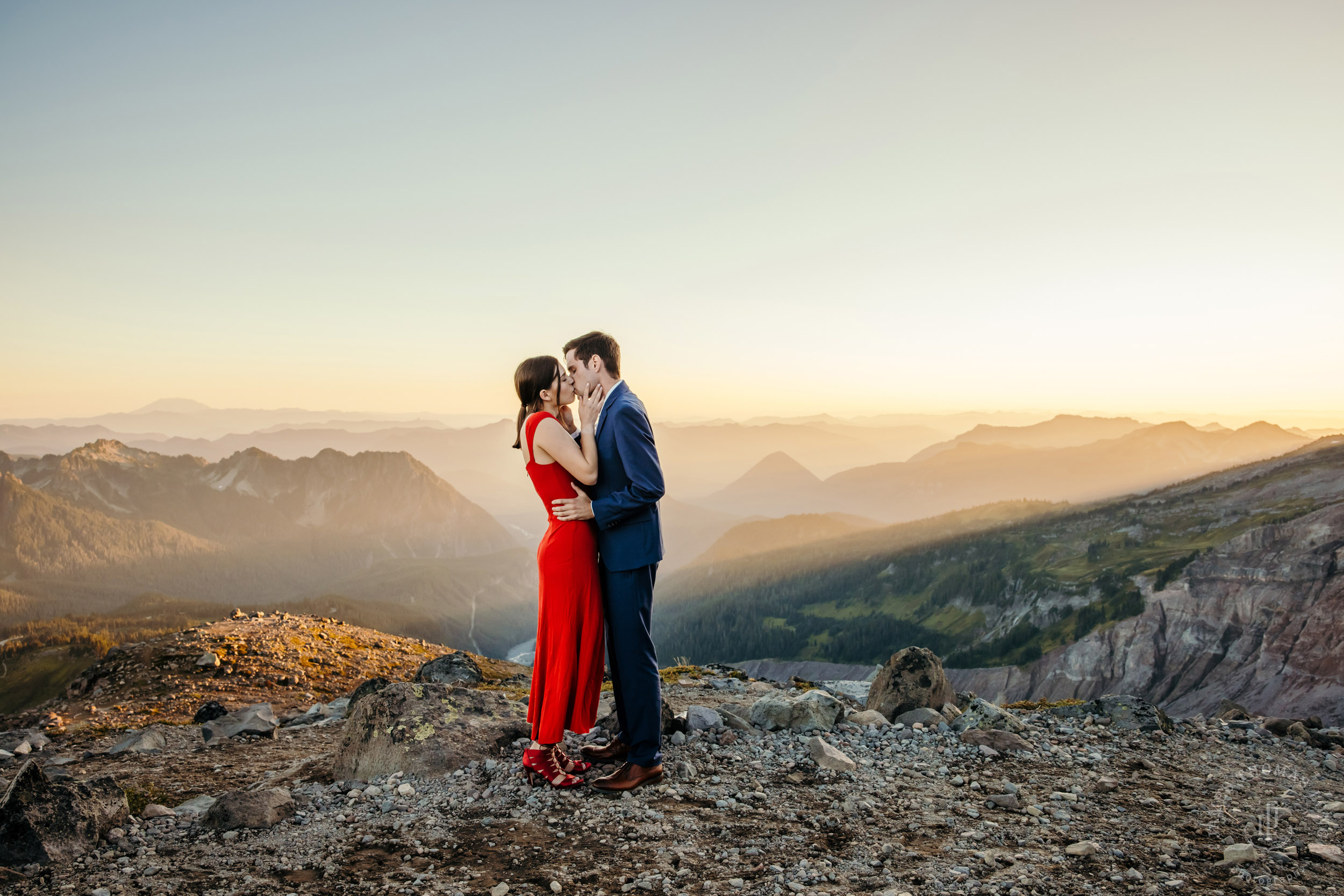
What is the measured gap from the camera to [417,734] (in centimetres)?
904

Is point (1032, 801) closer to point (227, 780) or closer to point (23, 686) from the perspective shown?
point (227, 780)

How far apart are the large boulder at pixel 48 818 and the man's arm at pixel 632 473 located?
5.94m

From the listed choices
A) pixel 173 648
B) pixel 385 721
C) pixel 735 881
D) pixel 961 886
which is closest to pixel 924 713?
pixel 961 886

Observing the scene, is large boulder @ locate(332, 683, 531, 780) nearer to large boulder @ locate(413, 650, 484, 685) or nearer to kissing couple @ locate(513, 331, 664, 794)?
kissing couple @ locate(513, 331, 664, 794)

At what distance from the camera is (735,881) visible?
596 centimetres

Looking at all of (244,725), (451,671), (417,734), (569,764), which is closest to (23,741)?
(244,725)

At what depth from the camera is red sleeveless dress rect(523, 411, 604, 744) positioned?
26.1 feet

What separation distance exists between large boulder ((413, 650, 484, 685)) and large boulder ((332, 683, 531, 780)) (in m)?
9.40

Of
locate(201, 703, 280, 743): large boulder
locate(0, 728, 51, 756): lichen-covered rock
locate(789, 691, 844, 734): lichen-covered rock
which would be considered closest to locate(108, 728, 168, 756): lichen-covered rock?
locate(201, 703, 280, 743): large boulder

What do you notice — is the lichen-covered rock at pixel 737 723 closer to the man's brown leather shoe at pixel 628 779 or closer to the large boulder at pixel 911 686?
the man's brown leather shoe at pixel 628 779

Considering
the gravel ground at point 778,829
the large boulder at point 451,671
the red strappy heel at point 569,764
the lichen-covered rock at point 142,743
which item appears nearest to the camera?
the gravel ground at point 778,829

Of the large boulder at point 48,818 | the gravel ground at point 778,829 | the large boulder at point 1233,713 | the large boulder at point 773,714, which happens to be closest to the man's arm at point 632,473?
the gravel ground at point 778,829

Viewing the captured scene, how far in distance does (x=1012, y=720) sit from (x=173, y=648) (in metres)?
24.0

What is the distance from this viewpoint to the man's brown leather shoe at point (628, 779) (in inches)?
309
